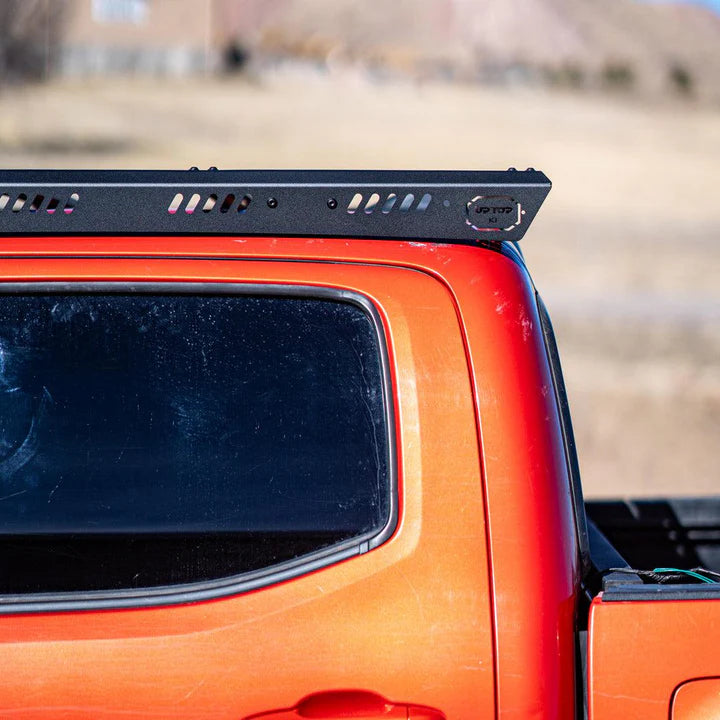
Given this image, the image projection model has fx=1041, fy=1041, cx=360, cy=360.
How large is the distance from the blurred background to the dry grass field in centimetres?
4

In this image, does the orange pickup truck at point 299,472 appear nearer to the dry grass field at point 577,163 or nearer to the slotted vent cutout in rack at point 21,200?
the slotted vent cutout in rack at point 21,200

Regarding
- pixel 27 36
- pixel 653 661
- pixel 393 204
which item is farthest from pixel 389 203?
pixel 27 36

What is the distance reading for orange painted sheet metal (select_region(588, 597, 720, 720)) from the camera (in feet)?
5.19

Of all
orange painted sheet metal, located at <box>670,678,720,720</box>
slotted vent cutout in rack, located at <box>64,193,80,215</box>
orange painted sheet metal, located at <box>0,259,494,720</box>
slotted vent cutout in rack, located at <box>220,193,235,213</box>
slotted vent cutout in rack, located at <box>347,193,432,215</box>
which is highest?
slotted vent cutout in rack, located at <box>64,193,80,215</box>

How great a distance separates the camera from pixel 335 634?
1.59 metres

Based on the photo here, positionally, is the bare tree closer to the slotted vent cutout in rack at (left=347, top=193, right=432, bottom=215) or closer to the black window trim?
the slotted vent cutout in rack at (left=347, top=193, right=432, bottom=215)

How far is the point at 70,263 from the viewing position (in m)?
1.72

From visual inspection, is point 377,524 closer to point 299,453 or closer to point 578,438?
point 299,453

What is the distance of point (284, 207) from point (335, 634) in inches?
27.6

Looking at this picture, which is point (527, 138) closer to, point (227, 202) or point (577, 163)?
point (577, 163)

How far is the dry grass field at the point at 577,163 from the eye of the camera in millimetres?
8562

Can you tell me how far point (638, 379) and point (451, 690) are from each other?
8.23 m

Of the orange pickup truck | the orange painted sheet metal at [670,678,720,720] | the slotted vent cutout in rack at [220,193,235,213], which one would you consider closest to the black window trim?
the orange pickup truck

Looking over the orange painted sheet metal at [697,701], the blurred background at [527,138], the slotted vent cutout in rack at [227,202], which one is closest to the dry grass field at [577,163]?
the blurred background at [527,138]
